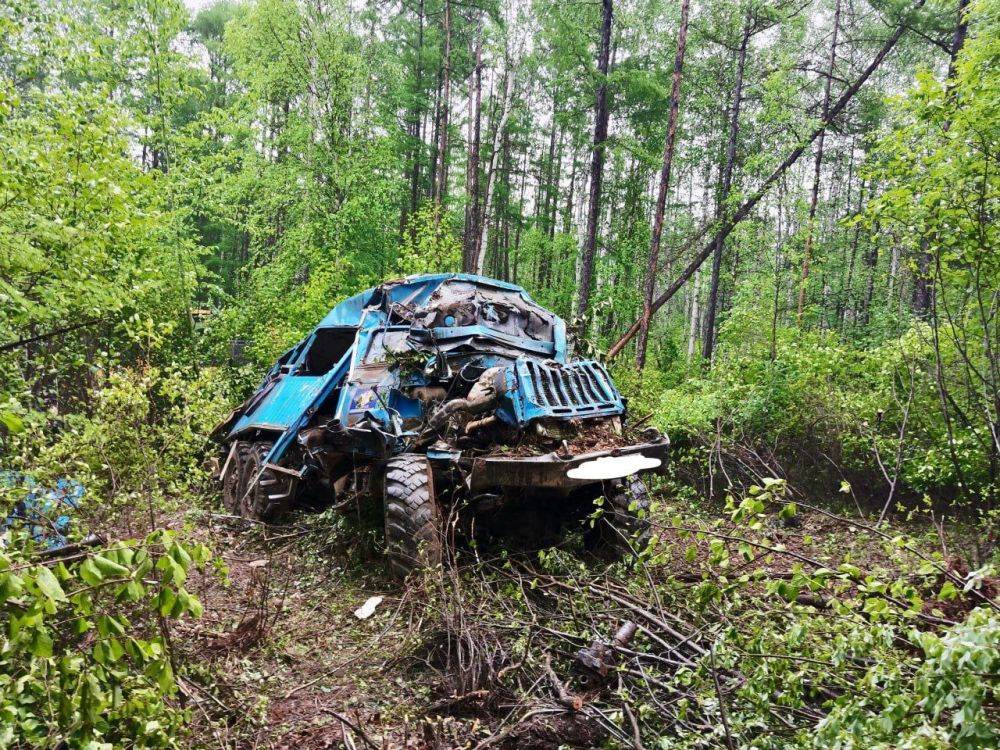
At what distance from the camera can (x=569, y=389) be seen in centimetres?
525

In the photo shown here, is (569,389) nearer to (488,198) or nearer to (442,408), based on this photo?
(442,408)

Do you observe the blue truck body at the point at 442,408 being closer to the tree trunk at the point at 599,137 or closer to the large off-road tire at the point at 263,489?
the large off-road tire at the point at 263,489

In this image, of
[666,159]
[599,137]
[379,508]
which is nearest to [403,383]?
[379,508]

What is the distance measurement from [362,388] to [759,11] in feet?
45.1

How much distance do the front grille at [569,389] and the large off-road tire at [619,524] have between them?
688 millimetres

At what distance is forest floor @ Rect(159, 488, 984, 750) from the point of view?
288cm

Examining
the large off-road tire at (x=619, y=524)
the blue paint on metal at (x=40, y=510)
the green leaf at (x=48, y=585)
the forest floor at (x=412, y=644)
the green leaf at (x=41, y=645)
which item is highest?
the green leaf at (x=48, y=585)

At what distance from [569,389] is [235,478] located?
4218 mm

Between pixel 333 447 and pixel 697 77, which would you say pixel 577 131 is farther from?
Result: pixel 333 447

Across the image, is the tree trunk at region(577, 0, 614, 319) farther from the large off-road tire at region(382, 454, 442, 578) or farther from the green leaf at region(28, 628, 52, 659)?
the green leaf at region(28, 628, 52, 659)

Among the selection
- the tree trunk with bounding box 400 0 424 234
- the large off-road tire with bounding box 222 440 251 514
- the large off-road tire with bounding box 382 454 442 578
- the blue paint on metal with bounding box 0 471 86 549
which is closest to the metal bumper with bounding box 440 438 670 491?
the large off-road tire with bounding box 382 454 442 578

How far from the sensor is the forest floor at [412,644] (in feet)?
9.46

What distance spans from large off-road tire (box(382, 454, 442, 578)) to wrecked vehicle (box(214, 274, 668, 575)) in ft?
0.03

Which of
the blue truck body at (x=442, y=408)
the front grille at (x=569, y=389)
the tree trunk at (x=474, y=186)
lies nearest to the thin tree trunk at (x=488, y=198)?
the tree trunk at (x=474, y=186)
